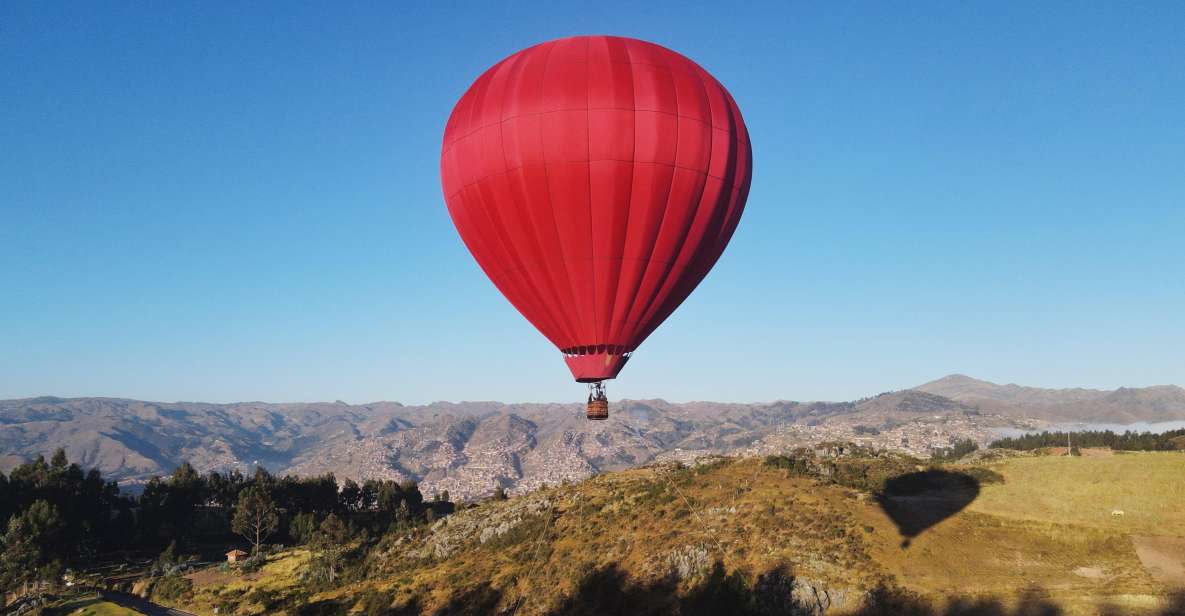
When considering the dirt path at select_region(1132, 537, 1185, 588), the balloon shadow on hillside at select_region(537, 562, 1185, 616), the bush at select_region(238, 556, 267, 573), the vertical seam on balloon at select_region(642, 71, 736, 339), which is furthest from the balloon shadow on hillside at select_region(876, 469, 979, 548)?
the bush at select_region(238, 556, 267, 573)

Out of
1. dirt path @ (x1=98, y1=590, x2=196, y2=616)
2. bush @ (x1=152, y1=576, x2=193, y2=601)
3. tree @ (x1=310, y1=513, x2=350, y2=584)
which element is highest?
tree @ (x1=310, y1=513, x2=350, y2=584)

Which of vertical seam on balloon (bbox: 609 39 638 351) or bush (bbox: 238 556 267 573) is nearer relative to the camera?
vertical seam on balloon (bbox: 609 39 638 351)

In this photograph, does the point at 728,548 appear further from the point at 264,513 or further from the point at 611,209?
the point at 264,513

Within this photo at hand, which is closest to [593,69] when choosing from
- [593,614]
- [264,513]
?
[593,614]

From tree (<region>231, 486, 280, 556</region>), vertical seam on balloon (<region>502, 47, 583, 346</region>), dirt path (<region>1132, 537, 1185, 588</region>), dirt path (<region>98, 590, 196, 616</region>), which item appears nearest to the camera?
vertical seam on balloon (<region>502, 47, 583, 346</region>)

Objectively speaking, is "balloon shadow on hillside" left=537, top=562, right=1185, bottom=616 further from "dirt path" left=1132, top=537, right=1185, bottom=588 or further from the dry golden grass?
the dry golden grass

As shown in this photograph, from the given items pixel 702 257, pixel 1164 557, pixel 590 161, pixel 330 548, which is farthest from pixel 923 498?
pixel 330 548

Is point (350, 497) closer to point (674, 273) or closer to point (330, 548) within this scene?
point (330, 548)

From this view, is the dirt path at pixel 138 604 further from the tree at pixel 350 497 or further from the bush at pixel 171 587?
the tree at pixel 350 497
